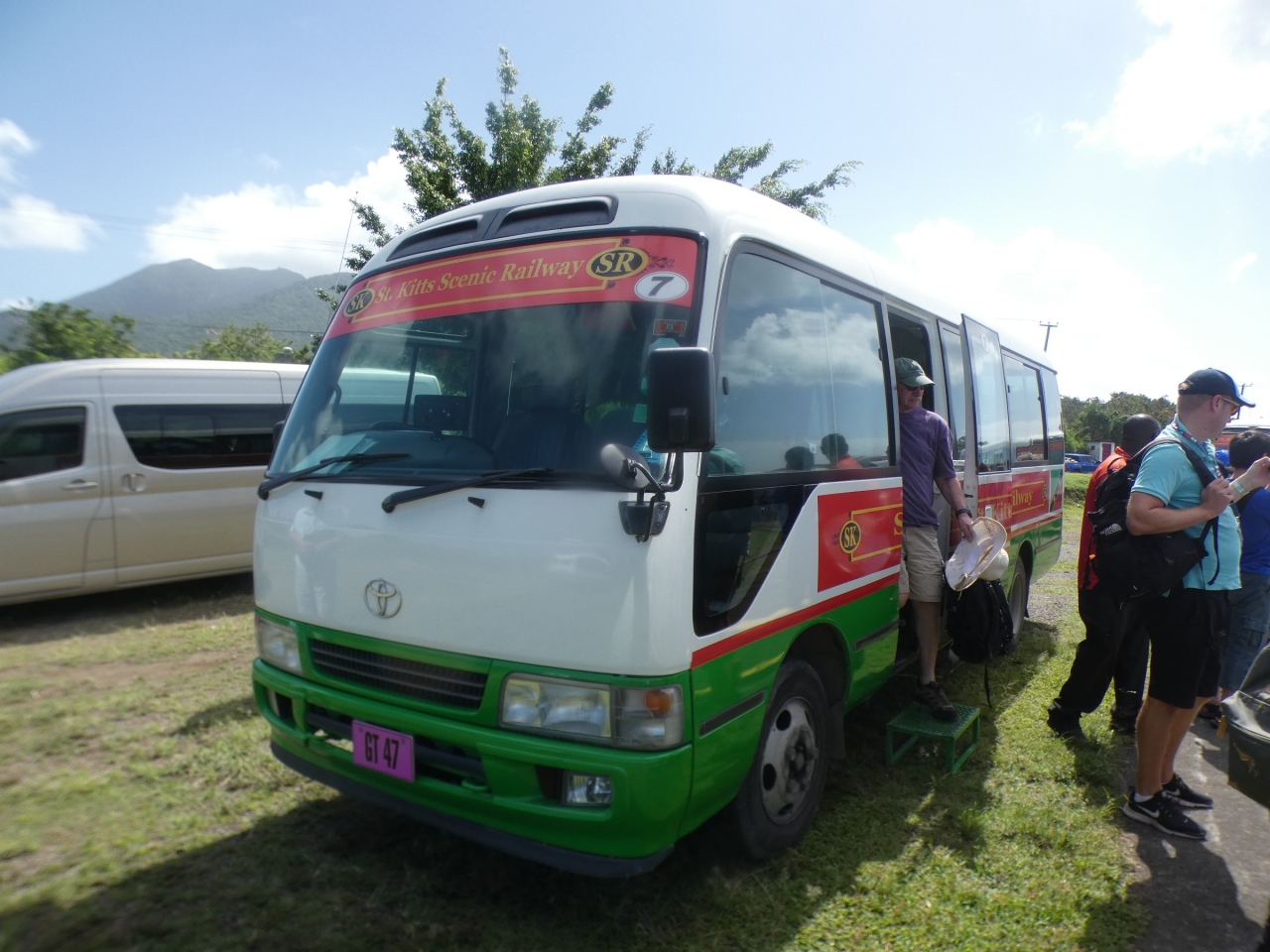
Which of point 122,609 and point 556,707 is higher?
point 556,707

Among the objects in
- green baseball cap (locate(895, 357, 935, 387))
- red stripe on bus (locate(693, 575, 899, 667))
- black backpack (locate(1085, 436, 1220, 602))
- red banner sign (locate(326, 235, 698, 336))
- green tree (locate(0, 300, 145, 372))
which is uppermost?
green tree (locate(0, 300, 145, 372))

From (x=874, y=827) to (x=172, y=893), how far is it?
282cm

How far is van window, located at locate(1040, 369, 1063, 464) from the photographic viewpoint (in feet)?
26.8

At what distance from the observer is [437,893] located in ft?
9.73

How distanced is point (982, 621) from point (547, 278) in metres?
3.21

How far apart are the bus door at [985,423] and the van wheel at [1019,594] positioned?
882 mm

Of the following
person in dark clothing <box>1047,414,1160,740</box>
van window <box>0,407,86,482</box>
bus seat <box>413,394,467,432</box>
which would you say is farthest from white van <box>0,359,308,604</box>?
person in dark clothing <box>1047,414,1160,740</box>

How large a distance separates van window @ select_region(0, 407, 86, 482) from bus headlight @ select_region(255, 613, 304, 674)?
483 cm

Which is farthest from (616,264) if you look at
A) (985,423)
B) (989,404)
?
(989,404)

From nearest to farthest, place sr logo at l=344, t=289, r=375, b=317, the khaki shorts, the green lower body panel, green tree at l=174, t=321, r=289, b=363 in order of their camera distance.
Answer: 1. the green lower body panel
2. sr logo at l=344, t=289, r=375, b=317
3. the khaki shorts
4. green tree at l=174, t=321, r=289, b=363

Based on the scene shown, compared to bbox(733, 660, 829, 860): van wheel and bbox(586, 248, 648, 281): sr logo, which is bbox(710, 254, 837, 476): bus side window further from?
bbox(733, 660, 829, 860): van wheel

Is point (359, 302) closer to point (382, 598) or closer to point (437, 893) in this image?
point (382, 598)

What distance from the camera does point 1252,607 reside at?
4785mm

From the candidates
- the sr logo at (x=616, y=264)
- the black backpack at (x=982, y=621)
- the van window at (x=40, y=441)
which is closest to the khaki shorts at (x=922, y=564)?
the black backpack at (x=982, y=621)
